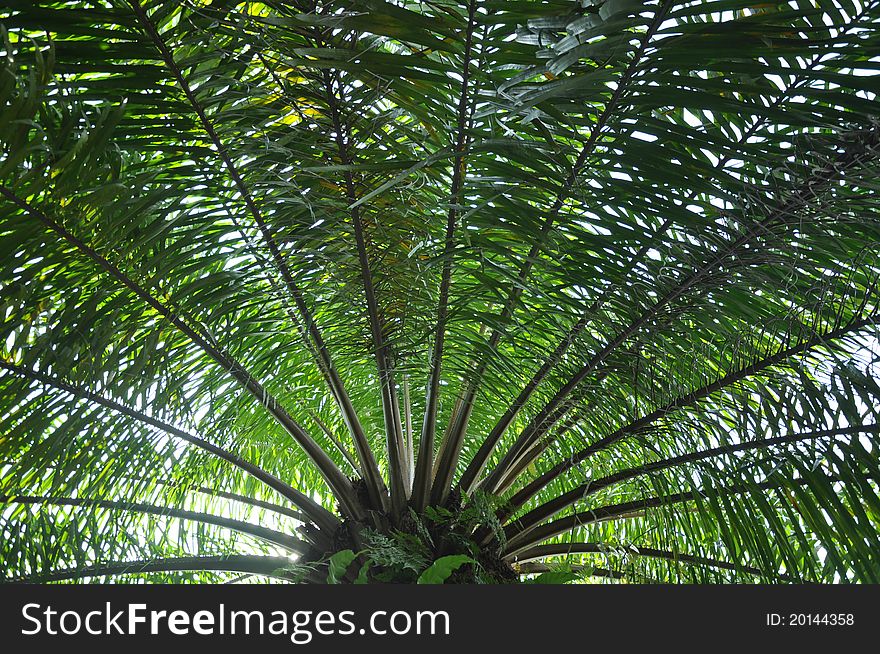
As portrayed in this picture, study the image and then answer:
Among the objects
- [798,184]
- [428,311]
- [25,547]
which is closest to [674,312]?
[798,184]

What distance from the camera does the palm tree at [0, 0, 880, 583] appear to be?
1319 millimetres

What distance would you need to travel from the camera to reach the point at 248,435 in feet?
9.84

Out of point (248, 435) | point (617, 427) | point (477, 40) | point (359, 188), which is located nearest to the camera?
point (477, 40)

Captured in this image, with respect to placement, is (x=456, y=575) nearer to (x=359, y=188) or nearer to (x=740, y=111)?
(x=359, y=188)

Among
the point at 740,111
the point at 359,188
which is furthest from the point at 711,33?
the point at 359,188

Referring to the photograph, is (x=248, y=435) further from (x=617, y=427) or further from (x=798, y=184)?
(x=798, y=184)

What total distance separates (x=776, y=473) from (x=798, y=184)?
977mm

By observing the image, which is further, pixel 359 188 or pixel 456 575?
pixel 456 575

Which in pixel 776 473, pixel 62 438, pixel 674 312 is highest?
pixel 674 312

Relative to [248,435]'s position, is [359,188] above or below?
above

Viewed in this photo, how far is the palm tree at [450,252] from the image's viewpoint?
1319mm

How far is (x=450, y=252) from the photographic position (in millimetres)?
1704

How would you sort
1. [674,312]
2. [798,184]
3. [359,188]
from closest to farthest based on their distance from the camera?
[798,184]
[359,188]
[674,312]

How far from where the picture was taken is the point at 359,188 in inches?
70.1
